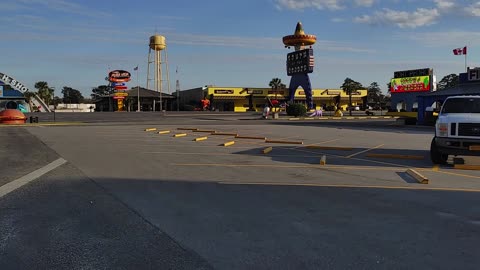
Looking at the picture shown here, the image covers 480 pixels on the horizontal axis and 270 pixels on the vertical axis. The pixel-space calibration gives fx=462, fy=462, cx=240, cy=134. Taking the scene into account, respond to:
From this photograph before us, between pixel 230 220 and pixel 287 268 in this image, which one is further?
pixel 230 220

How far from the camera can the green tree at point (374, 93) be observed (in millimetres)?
142850

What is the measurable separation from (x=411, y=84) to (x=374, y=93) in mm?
99638

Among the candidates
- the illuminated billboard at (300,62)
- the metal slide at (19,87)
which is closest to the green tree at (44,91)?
the metal slide at (19,87)

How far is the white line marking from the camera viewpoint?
9070 mm

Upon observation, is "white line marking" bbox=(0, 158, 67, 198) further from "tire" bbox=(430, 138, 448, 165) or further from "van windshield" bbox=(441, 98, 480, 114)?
"van windshield" bbox=(441, 98, 480, 114)

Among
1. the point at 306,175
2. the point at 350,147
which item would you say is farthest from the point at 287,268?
the point at 350,147

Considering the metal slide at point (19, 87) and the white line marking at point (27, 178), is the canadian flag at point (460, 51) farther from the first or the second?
the metal slide at point (19, 87)

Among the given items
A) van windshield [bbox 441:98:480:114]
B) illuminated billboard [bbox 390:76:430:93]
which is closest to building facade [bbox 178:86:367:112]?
illuminated billboard [bbox 390:76:430:93]

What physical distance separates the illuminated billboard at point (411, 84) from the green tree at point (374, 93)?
87.0 metres

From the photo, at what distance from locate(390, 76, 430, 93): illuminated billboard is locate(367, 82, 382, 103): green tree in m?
87.0

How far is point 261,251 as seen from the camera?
17.0 feet

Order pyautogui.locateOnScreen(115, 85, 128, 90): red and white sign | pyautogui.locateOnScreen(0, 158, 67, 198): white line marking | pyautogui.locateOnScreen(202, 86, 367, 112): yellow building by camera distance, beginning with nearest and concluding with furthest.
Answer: pyautogui.locateOnScreen(0, 158, 67, 198): white line marking
pyautogui.locateOnScreen(202, 86, 367, 112): yellow building
pyautogui.locateOnScreen(115, 85, 128, 90): red and white sign

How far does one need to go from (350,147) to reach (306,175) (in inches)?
290

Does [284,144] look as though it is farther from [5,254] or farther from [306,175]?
[5,254]
